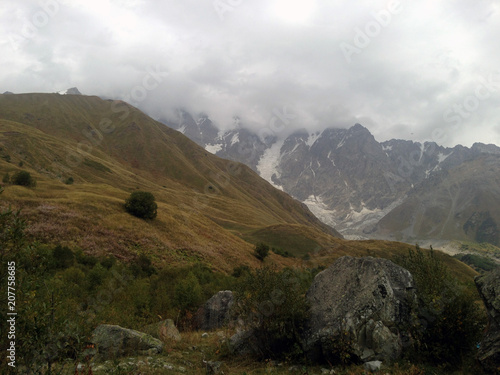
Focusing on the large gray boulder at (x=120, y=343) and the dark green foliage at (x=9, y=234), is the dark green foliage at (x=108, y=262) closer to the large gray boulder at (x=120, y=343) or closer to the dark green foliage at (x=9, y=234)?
the large gray boulder at (x=120, y=343)

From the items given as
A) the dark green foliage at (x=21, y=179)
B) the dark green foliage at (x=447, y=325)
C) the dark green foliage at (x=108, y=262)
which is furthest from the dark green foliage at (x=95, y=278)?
the dark green foliage at (x=21, y=179)

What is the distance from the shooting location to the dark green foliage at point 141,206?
4259 cm

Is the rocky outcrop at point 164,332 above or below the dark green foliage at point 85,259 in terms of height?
below

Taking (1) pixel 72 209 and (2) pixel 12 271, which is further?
(1) pixel 72 209

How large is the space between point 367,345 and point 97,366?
33.0 ft

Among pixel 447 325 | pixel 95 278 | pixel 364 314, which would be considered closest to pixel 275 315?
pixel 364 314

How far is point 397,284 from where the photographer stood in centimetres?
1227

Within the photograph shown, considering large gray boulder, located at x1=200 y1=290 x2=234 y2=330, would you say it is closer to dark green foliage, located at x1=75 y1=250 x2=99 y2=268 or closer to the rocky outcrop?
the rocky outcrop

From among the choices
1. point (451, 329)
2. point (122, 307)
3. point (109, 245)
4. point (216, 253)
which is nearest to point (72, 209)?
point (109, 245)

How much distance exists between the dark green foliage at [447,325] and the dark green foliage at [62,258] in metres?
26.4

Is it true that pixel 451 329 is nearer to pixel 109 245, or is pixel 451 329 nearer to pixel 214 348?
pixel 214 348

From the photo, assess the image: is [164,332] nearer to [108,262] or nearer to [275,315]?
[275,315]

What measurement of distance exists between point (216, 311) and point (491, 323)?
15941 millimetres

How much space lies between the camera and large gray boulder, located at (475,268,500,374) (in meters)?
8.25
